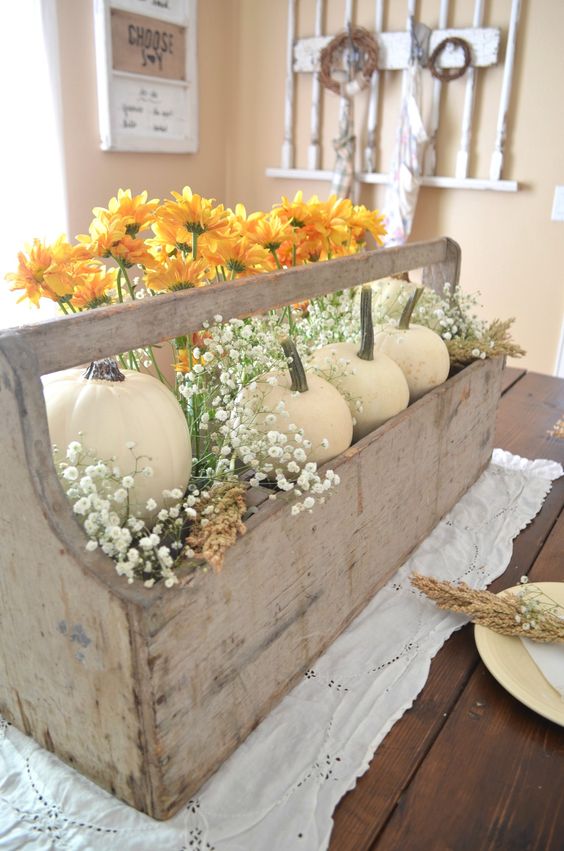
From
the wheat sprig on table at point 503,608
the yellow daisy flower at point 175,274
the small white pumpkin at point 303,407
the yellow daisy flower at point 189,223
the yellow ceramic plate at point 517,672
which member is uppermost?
the yellow daisy flower at point 189,223

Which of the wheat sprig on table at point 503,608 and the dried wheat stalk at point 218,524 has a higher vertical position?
the dried wheat stalk at point 218,524

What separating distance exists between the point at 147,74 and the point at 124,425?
8.50ft

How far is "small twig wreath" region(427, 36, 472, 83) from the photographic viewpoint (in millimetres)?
2641

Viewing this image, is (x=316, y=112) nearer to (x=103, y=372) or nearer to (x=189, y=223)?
(x=189, y=223)

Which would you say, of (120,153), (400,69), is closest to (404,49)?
(400,69)

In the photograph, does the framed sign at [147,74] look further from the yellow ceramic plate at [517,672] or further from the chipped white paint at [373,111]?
the yellow ceramic plate at [517,672]

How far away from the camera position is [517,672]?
735 millimetres

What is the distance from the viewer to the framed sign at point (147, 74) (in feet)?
8.49

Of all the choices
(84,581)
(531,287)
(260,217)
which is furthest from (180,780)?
(531,287)

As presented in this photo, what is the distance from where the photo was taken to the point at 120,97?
2678mm

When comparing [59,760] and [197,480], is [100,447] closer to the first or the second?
[197,480]

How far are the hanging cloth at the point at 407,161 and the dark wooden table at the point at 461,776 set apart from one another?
93.3 inches

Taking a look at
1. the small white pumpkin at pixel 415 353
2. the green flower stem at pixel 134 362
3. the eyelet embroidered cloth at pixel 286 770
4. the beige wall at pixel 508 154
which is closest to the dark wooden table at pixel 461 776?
the eyelet embroidered cloth at pixel 286 770

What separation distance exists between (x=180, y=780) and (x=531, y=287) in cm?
266
